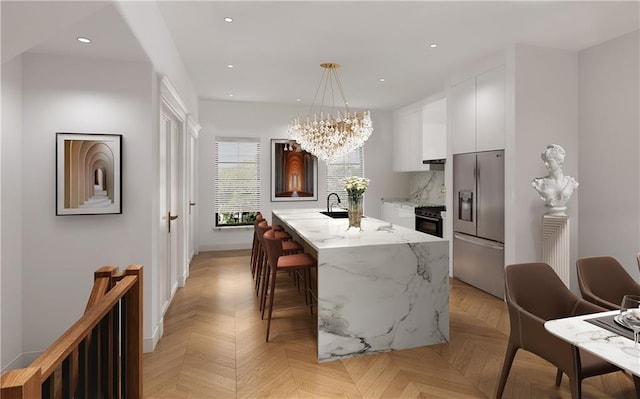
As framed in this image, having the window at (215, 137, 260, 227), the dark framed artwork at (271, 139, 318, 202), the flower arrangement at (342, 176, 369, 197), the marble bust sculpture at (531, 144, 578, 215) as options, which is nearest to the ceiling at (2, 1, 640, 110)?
the marble bust sculpture at (531, 144, 578, 215)

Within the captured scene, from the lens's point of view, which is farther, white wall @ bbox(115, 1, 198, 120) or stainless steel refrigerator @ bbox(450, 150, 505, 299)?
stainless steel refrigerator @ bbox(450, 150, 505, 299)

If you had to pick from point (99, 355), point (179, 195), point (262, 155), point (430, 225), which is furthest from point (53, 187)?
point (430, 225)

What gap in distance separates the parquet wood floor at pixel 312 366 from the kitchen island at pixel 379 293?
0.13 meters

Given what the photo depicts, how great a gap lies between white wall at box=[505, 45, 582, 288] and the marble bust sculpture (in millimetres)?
262

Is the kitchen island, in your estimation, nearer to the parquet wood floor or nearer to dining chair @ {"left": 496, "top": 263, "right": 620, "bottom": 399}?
the parquet wood floor

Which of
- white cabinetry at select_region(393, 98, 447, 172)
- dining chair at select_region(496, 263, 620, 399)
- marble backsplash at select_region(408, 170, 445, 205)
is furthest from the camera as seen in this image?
marble backsplash at select_region(408, 170, 445, 205)

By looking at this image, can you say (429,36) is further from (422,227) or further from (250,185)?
(250,185)

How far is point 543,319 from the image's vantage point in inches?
89.0

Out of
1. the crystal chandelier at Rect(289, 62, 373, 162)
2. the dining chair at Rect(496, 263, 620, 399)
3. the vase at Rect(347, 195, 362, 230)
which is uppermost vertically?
the crystal chandelier at Rect(289, 62, 373, 162)

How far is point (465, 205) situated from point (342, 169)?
3251mm

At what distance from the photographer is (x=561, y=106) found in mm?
4090

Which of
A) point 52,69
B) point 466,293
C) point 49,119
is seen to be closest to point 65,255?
point 49,119

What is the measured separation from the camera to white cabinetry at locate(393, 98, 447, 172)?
19.6ft

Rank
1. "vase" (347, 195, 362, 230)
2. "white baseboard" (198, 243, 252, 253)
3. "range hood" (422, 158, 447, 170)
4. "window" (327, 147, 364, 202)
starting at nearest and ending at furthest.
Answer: "vase" (347, 195, 362, 230), "range hood" (422, 158, 447, 170), "white baseboard" (198, 243, 252, 253), "window" (327, 147, 364, 202)
